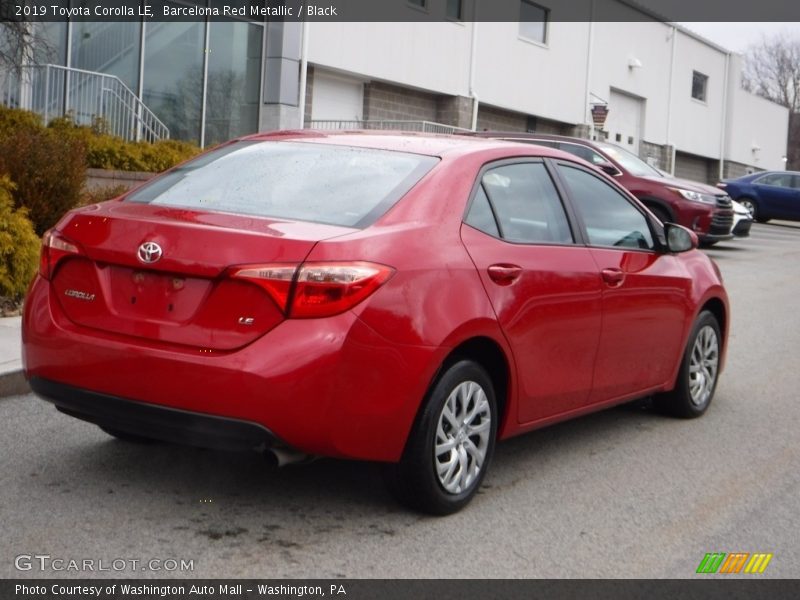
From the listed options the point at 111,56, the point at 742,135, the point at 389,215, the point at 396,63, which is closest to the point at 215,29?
the point at 111,56

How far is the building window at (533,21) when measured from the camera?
31.8 metres

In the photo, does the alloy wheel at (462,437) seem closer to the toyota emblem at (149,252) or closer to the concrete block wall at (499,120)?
the toyota emblem at (149,252)

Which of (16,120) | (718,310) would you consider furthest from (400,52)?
(718,310)

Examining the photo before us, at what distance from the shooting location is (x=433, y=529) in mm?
4891

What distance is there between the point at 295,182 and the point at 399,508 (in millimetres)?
1483

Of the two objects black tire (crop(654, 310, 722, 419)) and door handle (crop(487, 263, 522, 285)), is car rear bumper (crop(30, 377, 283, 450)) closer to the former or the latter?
door handle (crop(487, 263, 522, 285))

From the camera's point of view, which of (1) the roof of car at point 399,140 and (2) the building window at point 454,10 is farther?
(2) the building window at point 454,10

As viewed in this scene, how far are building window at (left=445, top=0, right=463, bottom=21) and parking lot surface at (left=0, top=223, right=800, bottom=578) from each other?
22.5 meters

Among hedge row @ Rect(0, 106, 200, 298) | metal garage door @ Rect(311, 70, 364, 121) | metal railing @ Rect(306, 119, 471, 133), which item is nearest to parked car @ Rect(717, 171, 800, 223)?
metal railing @ Rect(306, 119, 471, 133)

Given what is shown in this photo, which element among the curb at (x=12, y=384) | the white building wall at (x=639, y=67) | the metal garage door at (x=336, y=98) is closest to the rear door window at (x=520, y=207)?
the curb at (x=12, y=384)

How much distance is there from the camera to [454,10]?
2866 cm

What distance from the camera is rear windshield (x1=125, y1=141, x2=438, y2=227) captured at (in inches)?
197
